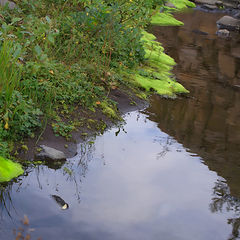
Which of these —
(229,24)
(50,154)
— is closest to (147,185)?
(50,154)

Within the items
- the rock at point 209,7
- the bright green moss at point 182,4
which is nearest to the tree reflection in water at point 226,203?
the bright green moss at point 182,4

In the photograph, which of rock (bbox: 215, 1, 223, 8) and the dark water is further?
rock (bbox: 215, 1, 223, 8)

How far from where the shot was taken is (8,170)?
161 inches

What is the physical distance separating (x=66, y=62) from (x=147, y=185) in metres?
2.59

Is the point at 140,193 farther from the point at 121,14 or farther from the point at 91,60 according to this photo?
the point at 121,14

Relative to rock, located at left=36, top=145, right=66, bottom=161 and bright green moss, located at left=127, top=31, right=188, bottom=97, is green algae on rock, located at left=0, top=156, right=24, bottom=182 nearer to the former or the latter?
rock, located at left=36, top=145, right=66, bottom=161

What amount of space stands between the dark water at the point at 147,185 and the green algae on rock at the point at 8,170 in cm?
9

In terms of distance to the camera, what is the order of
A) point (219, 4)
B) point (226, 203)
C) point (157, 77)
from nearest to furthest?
point (226, 203), point (157, 77), point (219, 4)

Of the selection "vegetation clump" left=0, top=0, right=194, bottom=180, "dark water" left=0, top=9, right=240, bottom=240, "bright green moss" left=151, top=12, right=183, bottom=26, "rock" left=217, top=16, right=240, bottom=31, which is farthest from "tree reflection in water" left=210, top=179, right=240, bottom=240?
"rock" left=217, top=16, right=240, bottom=31

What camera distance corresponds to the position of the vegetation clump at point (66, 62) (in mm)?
4513

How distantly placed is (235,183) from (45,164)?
1.89 meters

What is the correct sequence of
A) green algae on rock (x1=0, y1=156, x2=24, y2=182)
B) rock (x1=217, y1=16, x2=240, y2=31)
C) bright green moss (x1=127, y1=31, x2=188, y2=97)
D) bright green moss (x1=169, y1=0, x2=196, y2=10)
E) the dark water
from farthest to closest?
1. bright green moss (x1=169, y1=0, x2=196, y2=10)
2. rock (x1=217, y1=16, x2=240, y2=31)
3. bright green moss (x1=127, y1=31, x2=188, y2=97)
4. green algae on rock (x1=0, y1=156, x2=24, y2=182)
5. the dark water

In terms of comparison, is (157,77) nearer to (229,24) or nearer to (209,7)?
(229,24)

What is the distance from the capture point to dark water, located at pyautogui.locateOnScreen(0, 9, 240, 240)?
3.69m
